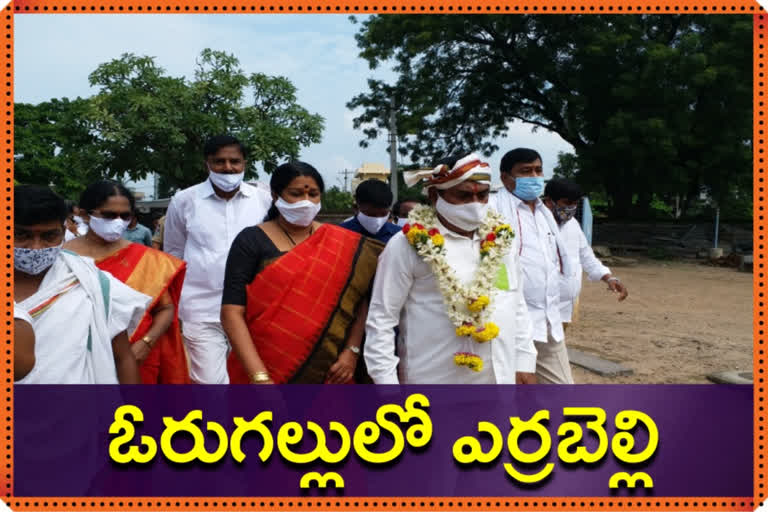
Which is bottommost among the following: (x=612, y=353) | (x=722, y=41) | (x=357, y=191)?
(x=612, y=353)

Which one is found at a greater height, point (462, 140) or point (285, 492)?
point (462, 140)

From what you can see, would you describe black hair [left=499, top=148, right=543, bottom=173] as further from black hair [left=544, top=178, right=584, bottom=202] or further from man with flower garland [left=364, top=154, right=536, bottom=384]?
man with flower garland [left=364, top=154, right=536, bottom=384]

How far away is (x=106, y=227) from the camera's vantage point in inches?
130

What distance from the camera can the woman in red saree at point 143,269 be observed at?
320cm

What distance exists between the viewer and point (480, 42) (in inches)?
838

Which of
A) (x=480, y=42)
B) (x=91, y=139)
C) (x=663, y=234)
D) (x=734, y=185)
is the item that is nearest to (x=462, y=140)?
(x=480, y=42)

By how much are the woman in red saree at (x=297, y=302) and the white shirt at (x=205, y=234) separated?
1.00 metres

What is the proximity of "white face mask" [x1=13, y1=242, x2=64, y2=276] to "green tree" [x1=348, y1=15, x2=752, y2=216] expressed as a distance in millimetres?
17778

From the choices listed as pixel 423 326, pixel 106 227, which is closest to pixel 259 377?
pixel 423 326

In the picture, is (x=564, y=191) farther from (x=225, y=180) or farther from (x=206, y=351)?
(x=206, y=351)

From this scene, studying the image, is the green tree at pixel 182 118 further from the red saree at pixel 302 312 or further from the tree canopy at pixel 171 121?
the red saree at pixel 302 312

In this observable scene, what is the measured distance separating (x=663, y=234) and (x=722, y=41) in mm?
6021

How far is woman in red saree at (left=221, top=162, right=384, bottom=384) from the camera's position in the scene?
Result: 2742mm

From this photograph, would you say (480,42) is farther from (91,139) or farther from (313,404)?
(313,404)
